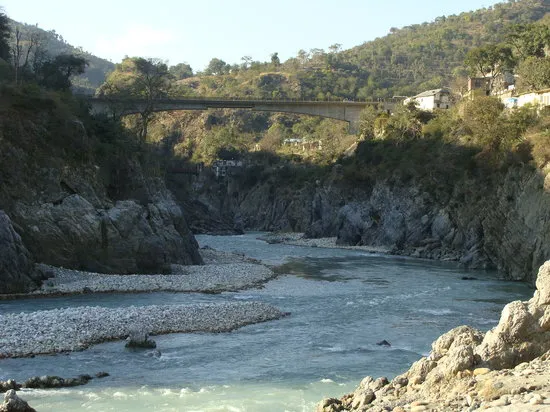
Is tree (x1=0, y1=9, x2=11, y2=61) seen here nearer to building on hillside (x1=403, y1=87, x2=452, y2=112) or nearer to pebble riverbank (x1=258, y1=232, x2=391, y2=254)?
Answer: pebble riverbank (x1=258, y1=232, x2=391, y2=254)

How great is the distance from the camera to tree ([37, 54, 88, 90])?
6297 cm

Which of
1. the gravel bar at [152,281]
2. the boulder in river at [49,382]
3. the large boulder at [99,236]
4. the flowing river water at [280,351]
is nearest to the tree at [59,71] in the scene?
the large boulder at [99,236]

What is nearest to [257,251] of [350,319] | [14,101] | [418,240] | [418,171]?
[418,240]

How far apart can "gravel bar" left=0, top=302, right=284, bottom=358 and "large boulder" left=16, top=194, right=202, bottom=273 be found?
35.6ft

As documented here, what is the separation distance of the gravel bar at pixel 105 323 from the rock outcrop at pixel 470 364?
39.0 feet

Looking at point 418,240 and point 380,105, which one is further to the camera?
point 380,105

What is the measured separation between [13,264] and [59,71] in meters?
35.8

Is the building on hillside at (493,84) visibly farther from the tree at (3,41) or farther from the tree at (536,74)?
the tree at (3,41)

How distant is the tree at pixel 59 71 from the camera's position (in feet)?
207

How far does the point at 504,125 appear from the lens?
60250mm

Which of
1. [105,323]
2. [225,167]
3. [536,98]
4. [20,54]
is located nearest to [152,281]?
[105,323]

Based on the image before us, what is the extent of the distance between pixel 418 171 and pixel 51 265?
47.7m

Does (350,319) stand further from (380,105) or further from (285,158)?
(285,158)

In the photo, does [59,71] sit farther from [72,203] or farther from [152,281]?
[152,281]
